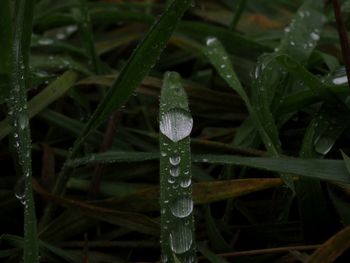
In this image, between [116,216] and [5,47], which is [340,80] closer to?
[116,216]

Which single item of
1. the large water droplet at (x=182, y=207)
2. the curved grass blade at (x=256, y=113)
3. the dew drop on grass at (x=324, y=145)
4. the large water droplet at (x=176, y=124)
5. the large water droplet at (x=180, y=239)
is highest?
the curved grass blade at (x=256, y=113)

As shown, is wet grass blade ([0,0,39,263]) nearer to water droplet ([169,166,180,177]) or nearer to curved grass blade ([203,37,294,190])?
water droplet ([169,166,180,177])

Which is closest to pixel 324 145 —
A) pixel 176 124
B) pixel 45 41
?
pixel 176 124

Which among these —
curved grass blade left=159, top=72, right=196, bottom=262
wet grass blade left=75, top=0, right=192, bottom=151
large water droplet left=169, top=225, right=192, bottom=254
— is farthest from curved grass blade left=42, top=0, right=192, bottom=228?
large water droplet left=169, top=225, right=192, bottom=254

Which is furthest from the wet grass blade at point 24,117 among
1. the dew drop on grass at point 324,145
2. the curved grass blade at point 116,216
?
the dew drop on grass at point 324,145

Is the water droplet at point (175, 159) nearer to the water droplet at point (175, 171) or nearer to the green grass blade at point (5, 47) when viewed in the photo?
the water droplet at point (175, 171)

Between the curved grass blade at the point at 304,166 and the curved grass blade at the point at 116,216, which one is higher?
the curved grass blade at the point at 304,166
